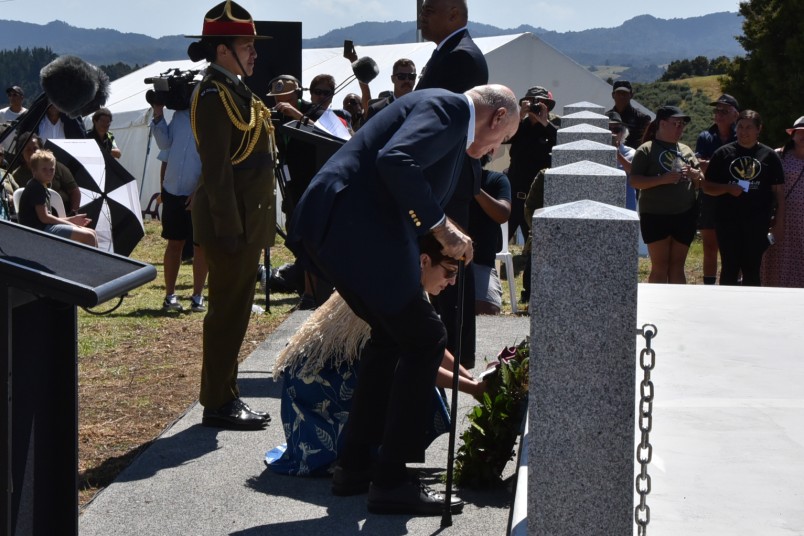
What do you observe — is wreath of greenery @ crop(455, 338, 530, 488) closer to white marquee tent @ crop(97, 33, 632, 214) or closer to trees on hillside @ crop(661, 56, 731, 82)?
white marquee tent @ crop(97, 33, 632, 214)

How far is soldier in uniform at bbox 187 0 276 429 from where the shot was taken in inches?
216

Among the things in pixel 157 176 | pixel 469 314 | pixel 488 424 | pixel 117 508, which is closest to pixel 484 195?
pixel 469 314

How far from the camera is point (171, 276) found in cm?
996

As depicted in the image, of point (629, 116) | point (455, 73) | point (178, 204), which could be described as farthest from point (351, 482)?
point (629, 116)

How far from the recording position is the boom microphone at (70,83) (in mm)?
3395

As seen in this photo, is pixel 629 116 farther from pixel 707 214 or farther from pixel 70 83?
pixel 70 83

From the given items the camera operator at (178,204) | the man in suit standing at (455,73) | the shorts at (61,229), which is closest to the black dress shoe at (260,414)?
the man in suit standing at (455,73)

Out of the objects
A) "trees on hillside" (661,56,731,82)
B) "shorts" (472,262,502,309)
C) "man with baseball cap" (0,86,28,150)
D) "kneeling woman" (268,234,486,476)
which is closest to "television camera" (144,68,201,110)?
"shorts" (472,262,502,309)

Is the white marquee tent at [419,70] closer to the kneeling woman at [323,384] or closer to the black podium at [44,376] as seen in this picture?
the kneeling woman at [323,384]

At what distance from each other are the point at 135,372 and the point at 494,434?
3628mm

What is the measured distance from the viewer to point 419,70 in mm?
17641

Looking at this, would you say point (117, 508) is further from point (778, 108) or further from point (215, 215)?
point (778, 108)

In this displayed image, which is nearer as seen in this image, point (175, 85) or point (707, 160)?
point (175, 85)

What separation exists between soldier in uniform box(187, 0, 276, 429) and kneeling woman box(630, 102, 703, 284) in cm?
475
